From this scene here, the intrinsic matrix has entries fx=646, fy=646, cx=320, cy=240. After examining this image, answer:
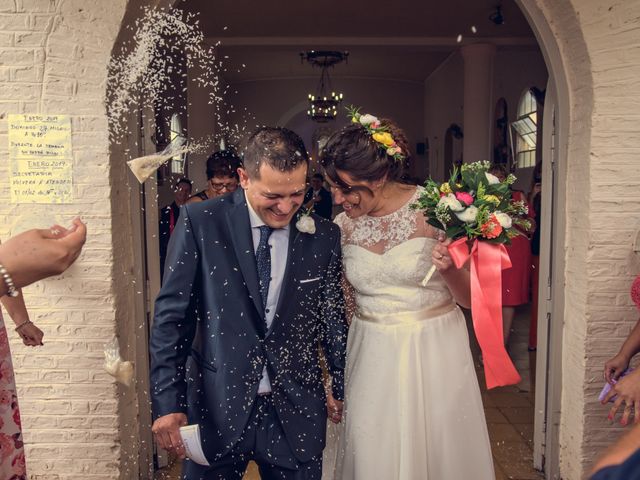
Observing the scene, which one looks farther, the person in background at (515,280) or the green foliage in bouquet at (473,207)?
the person in background at (515,280)

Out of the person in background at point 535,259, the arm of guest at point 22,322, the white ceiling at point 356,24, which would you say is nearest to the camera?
the arm of guest at point 22,322

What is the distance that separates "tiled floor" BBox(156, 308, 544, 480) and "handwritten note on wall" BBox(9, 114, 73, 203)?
1872 millimetres

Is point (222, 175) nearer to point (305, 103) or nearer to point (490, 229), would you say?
point (490, 229)

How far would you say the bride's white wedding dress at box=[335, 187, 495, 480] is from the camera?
2.68 meters

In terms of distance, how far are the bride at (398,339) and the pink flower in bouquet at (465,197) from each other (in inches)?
9.8

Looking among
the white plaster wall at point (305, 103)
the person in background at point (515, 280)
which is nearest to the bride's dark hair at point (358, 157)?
the person in background at point (515, 280)

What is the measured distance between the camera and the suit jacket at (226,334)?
224 cm

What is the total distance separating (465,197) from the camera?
2.49 m

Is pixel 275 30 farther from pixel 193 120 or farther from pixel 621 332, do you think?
pixel 621 332

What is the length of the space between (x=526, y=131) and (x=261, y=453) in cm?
963

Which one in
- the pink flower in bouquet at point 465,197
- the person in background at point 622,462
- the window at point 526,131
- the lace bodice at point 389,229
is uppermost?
the window at point 526,131

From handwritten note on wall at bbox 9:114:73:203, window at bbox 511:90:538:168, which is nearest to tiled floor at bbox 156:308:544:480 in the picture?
handwritten note on wall at bbox 9:114:73:203

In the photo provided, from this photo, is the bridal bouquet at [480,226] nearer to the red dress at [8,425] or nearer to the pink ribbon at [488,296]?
the pink ribbon at [488,296]

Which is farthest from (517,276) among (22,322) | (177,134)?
(177,134)
